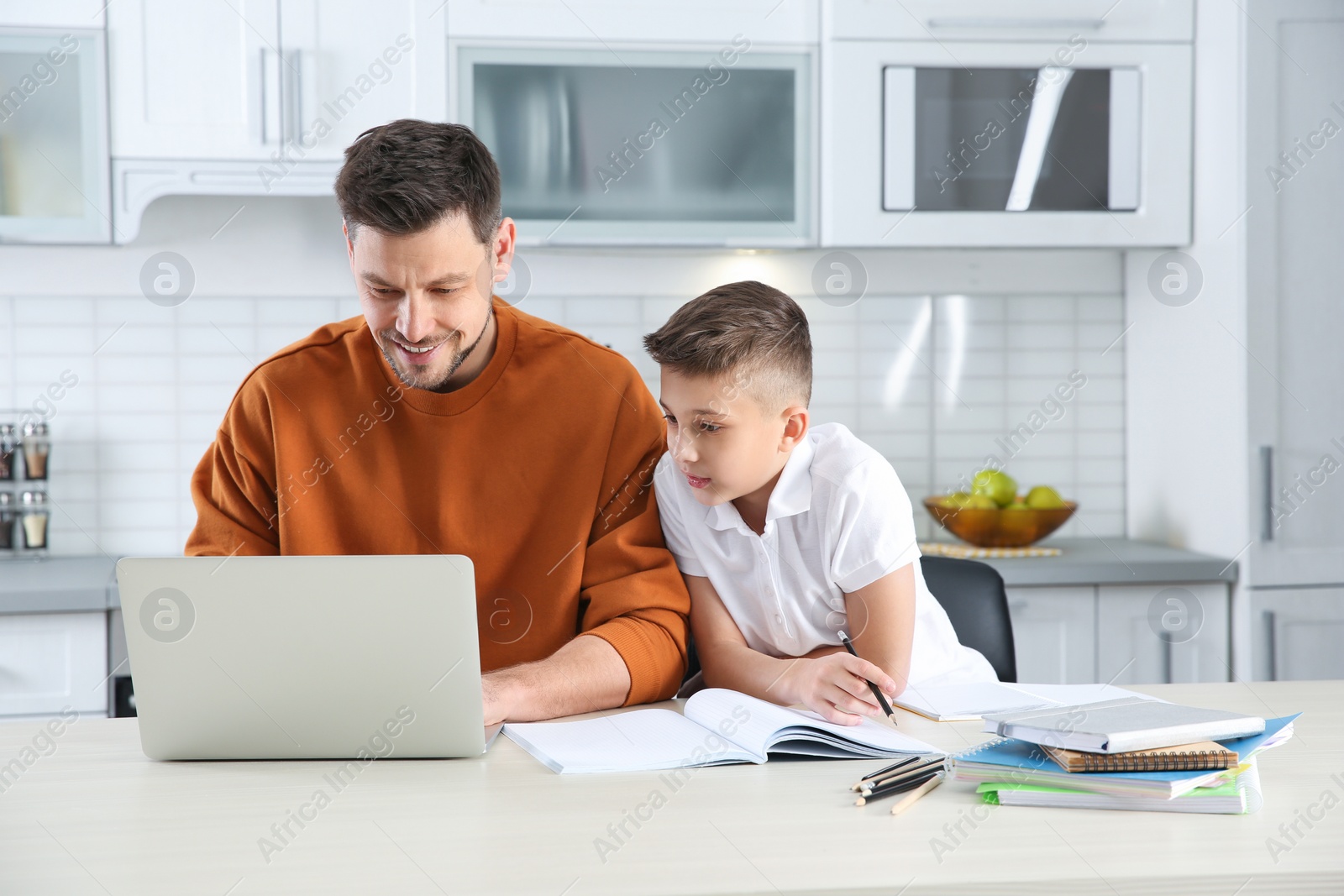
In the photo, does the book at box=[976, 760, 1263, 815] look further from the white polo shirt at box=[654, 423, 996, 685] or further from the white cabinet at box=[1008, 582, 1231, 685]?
the white cabinet at box=[1008, 582, 1231, 685]

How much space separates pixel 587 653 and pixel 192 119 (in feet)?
5.46

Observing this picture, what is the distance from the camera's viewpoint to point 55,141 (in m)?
2.29

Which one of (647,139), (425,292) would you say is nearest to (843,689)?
(425,292)

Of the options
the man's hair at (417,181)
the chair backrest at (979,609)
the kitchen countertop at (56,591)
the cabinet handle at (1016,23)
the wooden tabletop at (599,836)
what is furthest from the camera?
the cabinet handle at (1016,23)

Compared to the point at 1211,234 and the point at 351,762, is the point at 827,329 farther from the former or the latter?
the point at 351,762

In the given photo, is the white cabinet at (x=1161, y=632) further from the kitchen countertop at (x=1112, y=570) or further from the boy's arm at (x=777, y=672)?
the boy's arm at (x=777, y=672)

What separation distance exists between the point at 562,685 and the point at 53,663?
1400 mm

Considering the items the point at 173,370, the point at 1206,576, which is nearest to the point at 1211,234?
the point at 1206,576

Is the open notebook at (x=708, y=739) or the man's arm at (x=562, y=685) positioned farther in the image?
the man's arm at (x=562, y=685)

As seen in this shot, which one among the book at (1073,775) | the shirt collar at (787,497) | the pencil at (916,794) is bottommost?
the pencil at (916,794)

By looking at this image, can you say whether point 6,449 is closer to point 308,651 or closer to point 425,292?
point 425,292

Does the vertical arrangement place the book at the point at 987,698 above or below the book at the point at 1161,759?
below

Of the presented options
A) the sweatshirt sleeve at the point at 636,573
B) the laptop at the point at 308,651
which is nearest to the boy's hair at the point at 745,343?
the sweatshirt sleeve at the point at 636,573

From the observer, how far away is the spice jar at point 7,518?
2.44 m
